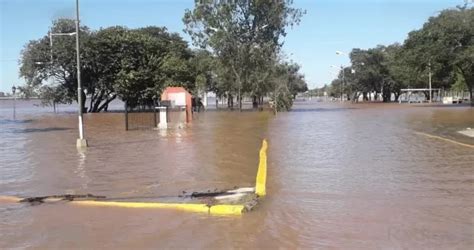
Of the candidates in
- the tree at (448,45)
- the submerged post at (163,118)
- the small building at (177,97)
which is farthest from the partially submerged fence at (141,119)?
the tree at (448,45)

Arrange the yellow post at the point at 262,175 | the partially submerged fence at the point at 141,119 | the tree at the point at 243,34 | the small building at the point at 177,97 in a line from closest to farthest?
the yellow post at the point at 262,175 < the partially submerged fence at the point at 141,119 < the small building at the point at 177,97 < the tree at the point at 243,34

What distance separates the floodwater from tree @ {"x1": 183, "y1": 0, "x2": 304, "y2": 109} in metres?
38.8

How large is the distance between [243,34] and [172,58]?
8.27 m

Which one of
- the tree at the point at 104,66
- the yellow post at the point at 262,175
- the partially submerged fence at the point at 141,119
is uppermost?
the tree at the point at 104,66

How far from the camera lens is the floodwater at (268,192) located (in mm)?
7031

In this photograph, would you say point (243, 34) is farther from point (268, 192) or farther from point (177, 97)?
point (268, 192)

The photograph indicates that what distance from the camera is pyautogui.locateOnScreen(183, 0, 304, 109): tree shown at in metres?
57.8

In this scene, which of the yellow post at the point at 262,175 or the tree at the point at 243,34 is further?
the tree at the point at 243,34

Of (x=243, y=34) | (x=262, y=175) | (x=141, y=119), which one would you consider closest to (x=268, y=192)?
(x=262, y=175)

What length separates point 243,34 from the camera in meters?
59.0

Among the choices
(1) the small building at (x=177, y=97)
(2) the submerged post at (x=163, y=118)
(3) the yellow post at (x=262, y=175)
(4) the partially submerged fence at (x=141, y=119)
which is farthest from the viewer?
(1) the small building at (x=177, y=97)

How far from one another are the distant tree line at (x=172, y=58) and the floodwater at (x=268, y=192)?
3896cm

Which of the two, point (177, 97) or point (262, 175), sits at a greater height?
point (177, 97)

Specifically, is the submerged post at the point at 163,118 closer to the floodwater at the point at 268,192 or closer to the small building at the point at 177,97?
the small building at the point at 177,97
